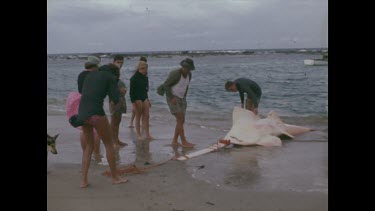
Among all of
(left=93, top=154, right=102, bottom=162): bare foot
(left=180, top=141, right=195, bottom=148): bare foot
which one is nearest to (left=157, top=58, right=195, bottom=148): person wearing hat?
(left=180, top=141, right=195, bottom=148): bare foot

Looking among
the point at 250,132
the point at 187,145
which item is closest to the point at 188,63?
the point at 187,145

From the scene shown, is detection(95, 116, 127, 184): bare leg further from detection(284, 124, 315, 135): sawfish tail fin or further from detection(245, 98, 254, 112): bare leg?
detection(284, 124, 315, 135): sawfish tail fin

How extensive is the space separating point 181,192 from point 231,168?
1.33m

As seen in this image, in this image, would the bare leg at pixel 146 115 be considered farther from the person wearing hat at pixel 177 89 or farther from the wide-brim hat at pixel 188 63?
the wide-brim hat at pixel 188 63

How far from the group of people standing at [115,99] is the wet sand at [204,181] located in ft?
1.26

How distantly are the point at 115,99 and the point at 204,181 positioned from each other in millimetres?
1564

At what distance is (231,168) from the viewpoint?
636 centimetres

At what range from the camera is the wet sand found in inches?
192

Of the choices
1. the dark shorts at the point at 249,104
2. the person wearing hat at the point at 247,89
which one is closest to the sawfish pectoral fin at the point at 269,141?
the person wearing hat at the point at 247,89

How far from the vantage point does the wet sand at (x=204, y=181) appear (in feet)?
16.0

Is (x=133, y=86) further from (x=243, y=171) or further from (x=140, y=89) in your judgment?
(x=243, y=171)

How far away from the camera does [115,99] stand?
5.28 meters

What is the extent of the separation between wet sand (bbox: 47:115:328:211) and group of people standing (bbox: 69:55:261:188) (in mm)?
383
